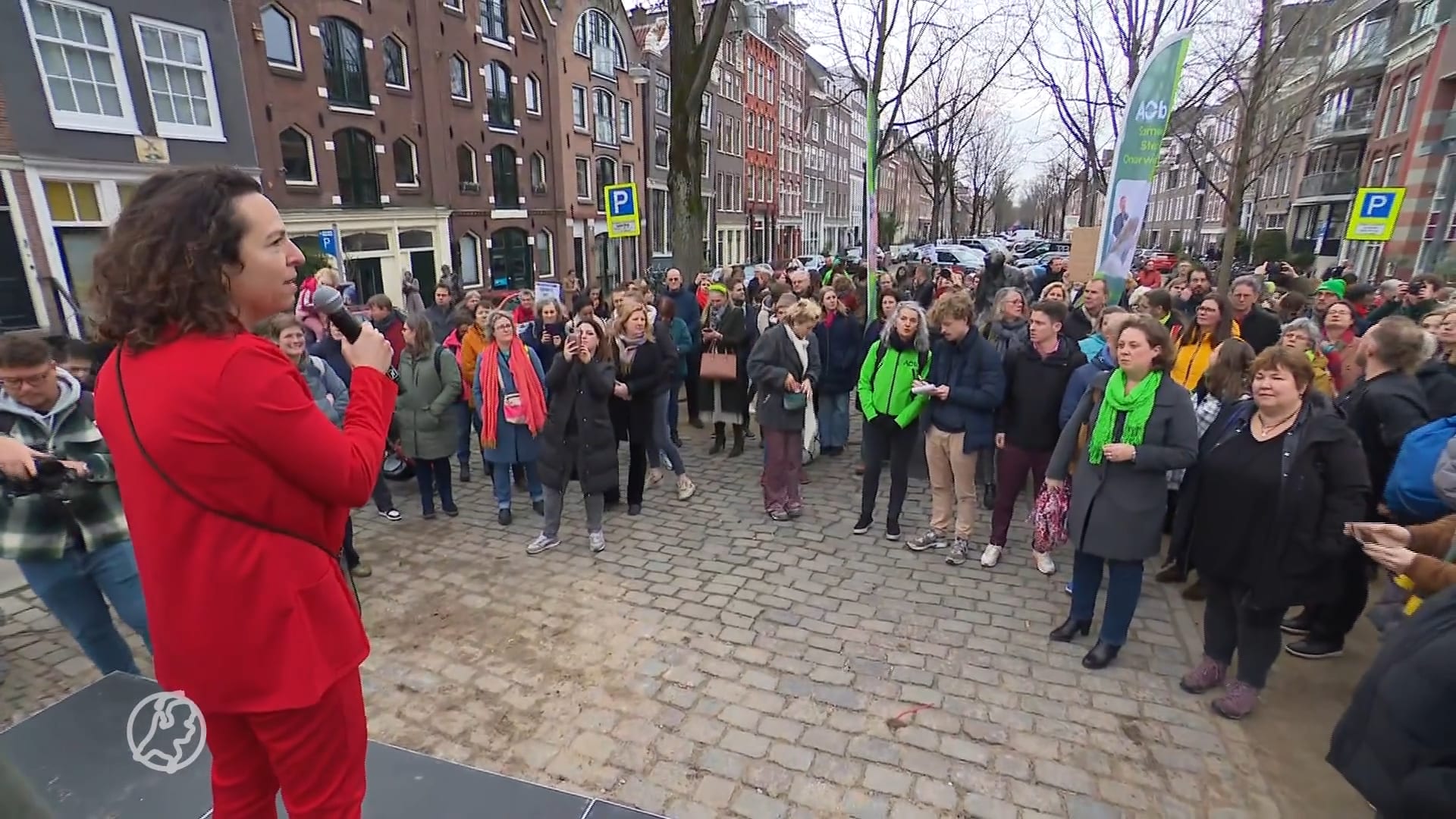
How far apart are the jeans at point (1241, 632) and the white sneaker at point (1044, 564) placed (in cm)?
136

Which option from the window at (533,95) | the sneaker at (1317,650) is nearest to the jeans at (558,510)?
the sneaker at (1317,650)

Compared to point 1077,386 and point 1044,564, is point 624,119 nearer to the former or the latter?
point 1077,386

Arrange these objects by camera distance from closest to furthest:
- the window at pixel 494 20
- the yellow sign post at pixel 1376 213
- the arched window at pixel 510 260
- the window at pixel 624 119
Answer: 1. the yellow sign post at pixel 1376 213
2. the window at pixel 494 20
3. the arched window at pixel 510 260
4. the window at pixel 624 119

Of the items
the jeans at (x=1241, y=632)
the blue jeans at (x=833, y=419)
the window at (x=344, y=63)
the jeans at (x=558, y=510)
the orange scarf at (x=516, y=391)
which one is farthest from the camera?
the window at (x=344, y=63)

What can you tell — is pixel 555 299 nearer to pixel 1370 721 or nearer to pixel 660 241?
pixel 1370 721

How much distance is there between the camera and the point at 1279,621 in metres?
3.37

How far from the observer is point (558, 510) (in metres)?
5.52

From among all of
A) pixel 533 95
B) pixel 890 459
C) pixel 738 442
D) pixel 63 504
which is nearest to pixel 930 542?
pixel 890 459

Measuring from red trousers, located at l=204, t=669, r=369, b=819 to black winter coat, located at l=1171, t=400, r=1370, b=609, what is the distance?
12.6 feet

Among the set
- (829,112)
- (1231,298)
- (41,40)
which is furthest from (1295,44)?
(829,112)

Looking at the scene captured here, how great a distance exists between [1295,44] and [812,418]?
18.1m

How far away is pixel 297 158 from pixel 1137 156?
20530 millimetres

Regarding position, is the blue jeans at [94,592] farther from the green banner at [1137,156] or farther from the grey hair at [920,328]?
the green banner at [1137,156]

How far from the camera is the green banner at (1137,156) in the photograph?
7008 mm
